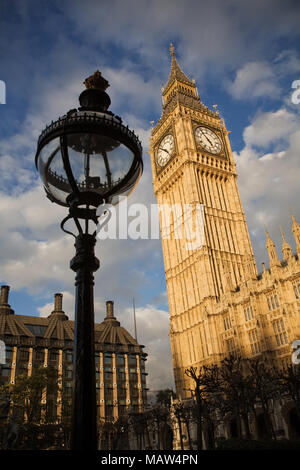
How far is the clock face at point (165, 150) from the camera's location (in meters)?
66.5

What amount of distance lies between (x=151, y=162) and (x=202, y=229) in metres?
23.7

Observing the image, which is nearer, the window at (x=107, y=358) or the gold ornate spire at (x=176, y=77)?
the window at (x=107, y=358)

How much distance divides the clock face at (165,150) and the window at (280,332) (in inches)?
1431

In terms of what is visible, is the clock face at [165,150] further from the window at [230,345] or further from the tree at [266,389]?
the tree at [266,389]

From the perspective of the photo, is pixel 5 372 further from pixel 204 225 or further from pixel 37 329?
pixel 204 225

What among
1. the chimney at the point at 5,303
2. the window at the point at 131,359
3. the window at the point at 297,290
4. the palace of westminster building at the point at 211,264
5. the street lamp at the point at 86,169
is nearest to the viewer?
the street lamp at the point at 86,169

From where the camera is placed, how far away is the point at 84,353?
4.45 metres

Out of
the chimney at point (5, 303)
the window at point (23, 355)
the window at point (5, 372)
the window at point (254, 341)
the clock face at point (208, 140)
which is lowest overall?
the window at point (254, 341)

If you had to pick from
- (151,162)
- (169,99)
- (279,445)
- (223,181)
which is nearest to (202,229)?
(223,181)

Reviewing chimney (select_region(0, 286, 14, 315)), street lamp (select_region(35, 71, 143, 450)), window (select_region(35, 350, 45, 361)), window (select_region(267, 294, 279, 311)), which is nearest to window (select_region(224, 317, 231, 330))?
window (select_region(267, 294, 279, 311))

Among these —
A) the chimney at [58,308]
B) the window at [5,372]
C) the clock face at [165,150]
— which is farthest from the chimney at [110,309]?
the clock face at [165,150]

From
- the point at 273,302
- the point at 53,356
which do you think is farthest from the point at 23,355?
the point at 273,302

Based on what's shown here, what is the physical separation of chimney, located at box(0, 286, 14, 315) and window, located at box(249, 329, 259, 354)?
45740mm

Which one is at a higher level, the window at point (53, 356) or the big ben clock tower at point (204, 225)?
the big ben clock tower at point (204, 225)
